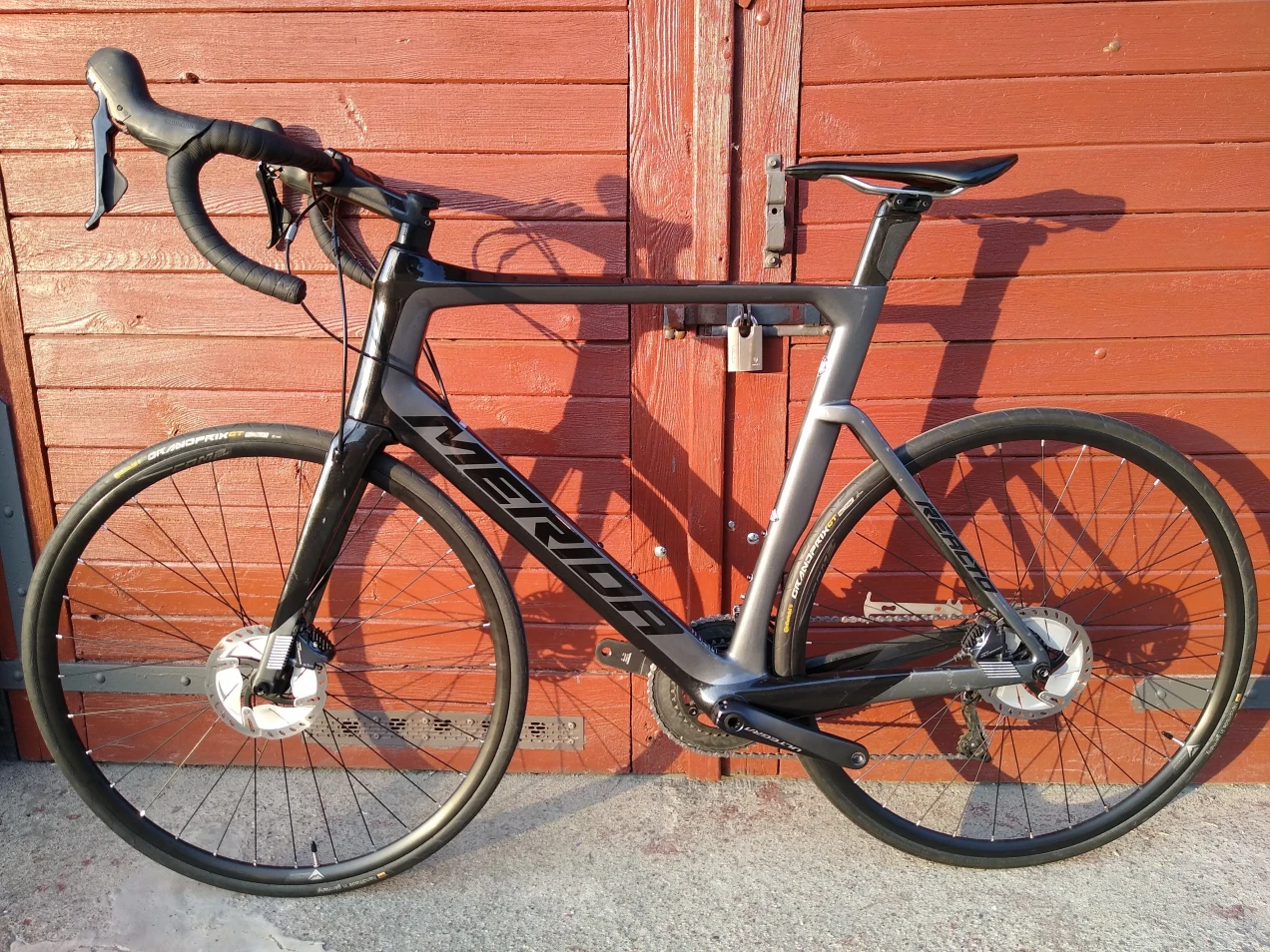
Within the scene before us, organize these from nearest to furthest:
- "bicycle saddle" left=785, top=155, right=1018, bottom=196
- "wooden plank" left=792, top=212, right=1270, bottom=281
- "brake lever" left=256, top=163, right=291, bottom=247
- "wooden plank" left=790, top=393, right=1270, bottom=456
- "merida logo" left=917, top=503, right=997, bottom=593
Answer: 1. "brake lever" left=256, top=163, right=291, bottom=247
2. "bicycle saddle" left=785, top=155, right=1018, bottom=196
3. "merida logo" left=917, top=503, right=997, bottom=593
4. "wooden plank" left=792, top=212, right=1270, bottom=281
5. "wooden plank" left=790, top=393, right=1270, bottom=456

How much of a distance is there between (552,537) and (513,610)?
7.9 inches

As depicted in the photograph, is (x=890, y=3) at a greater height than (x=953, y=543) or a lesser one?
greater

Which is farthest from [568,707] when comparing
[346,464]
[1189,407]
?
[1189,407]

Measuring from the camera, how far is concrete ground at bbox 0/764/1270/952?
194 centimetres

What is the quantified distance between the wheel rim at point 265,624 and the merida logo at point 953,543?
1.24 m

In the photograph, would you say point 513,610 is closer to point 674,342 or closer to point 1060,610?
point 674,342

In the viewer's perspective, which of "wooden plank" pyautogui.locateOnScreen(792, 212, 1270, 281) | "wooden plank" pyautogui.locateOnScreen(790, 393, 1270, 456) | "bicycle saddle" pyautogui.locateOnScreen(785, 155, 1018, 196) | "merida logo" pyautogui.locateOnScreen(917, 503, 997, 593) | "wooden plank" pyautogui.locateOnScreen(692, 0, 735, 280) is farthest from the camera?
"wooden plank" pyautogui.locateOnScreen(790, 393, 1270, 456)

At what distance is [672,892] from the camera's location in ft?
6.77

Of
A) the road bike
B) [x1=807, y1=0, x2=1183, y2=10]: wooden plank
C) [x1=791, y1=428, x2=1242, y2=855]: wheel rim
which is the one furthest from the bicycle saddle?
[x1=791, y1=428, x2=1242, y2=855]: wheel rim

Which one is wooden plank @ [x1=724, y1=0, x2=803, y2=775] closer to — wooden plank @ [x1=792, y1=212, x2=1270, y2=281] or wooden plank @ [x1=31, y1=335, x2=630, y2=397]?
wooden plank @ [x1=792, y1=212, x2=1270, y2=281]

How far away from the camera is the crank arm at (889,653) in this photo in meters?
2.01

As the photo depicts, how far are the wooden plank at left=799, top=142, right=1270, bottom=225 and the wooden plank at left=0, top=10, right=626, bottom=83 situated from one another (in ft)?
2.20

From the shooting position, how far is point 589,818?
7.59 ft

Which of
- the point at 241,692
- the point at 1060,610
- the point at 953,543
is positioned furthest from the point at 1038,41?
the point at 241,692
